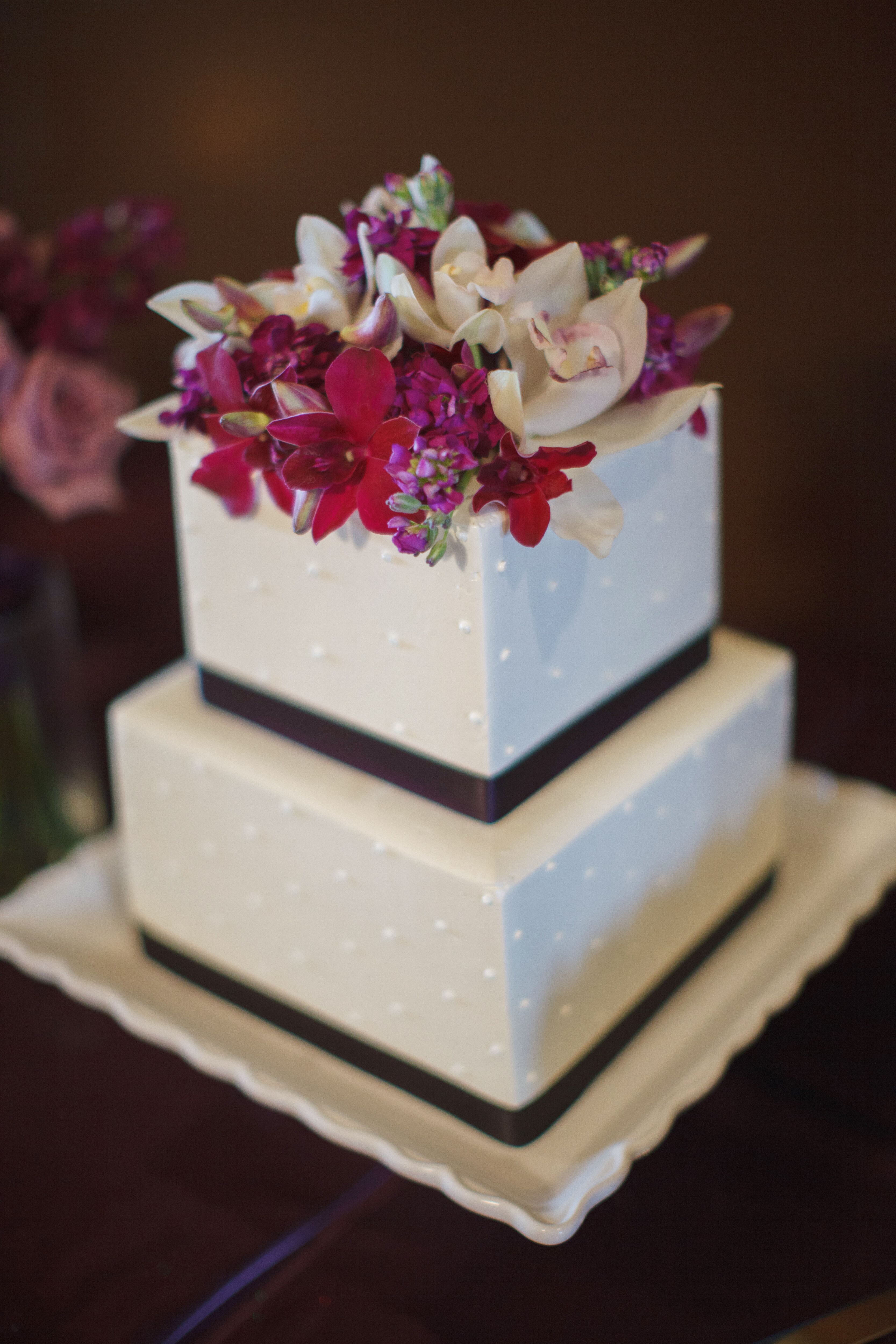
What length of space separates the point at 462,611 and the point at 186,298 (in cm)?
25

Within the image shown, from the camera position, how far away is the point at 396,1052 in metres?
0.78

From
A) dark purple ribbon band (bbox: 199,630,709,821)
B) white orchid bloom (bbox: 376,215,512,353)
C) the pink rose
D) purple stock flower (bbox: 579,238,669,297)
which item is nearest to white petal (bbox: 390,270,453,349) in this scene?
white orchid bloom (bbox: 376,215,512,353)

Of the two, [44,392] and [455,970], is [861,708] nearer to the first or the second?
[455,970]

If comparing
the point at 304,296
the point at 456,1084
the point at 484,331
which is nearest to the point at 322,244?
the point at 304,296

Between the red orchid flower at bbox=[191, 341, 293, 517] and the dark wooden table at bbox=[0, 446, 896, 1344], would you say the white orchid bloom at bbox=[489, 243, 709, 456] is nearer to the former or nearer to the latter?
the red orchid flower at bbox=[191, 341, 293, 517]

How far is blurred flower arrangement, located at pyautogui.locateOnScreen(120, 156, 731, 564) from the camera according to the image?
59 centimetres

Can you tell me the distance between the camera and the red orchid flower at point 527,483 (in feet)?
1.93

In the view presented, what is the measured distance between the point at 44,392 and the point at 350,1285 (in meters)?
0.70

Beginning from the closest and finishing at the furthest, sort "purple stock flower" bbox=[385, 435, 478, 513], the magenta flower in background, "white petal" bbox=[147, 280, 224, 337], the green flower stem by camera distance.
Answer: "purple stock flower" bbox=[385, 435, 478, 513]
"white petal" bbox=[147, 280, 224, 337]
the magenta flower in background
the green flower stem

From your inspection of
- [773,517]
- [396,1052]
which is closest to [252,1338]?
[396,1052]

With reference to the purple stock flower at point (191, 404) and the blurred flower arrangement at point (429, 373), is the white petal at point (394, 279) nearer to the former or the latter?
the blurred flower arrangement at point (429, 373)

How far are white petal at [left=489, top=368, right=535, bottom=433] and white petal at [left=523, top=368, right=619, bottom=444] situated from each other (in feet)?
0.08

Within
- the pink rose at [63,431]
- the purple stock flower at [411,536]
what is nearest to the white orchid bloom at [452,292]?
the purple stock flower at [411,536]

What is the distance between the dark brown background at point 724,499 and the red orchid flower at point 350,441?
1.43 feet
